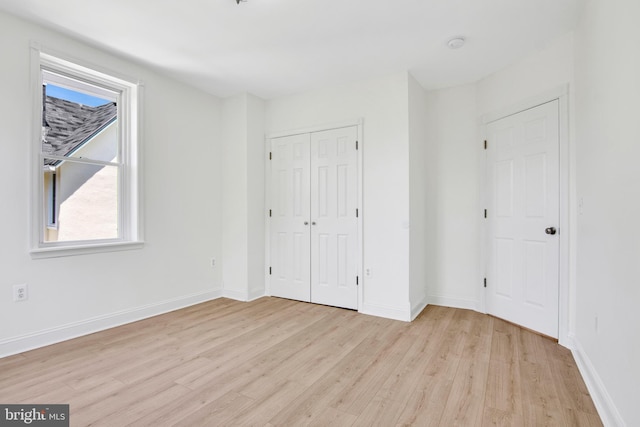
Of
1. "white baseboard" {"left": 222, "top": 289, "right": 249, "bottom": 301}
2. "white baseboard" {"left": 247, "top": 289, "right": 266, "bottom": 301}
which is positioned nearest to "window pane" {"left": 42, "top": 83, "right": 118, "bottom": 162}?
"white baseboard" {"left": 222, "top": 289, "right": 249, "bottom": 301}

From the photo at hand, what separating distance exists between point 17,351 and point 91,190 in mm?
1402

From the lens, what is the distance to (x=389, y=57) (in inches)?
117

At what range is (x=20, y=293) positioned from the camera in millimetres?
2420

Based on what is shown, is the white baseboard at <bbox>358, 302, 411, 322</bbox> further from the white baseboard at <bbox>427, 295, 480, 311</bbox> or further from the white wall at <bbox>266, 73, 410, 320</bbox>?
the white baseboard at <bbox>427, 295, 480, 311</bbox>

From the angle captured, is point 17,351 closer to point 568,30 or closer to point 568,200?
point 568,200

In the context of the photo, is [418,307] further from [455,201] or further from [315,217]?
[315,217]

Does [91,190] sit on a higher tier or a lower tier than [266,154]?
lower

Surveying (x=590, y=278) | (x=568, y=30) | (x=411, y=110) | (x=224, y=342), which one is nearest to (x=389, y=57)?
(x=411, y=110)

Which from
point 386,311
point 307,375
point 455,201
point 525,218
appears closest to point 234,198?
point 386,311

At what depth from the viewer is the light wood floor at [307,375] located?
5.58ft

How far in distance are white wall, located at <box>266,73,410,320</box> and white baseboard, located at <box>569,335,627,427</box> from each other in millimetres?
1349

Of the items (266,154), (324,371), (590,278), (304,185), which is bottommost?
(324,371)

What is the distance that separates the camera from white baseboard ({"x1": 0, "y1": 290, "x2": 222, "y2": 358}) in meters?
2.39

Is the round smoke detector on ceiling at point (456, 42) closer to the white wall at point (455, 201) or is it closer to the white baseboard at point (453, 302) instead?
the white wall at point (455, 201)
